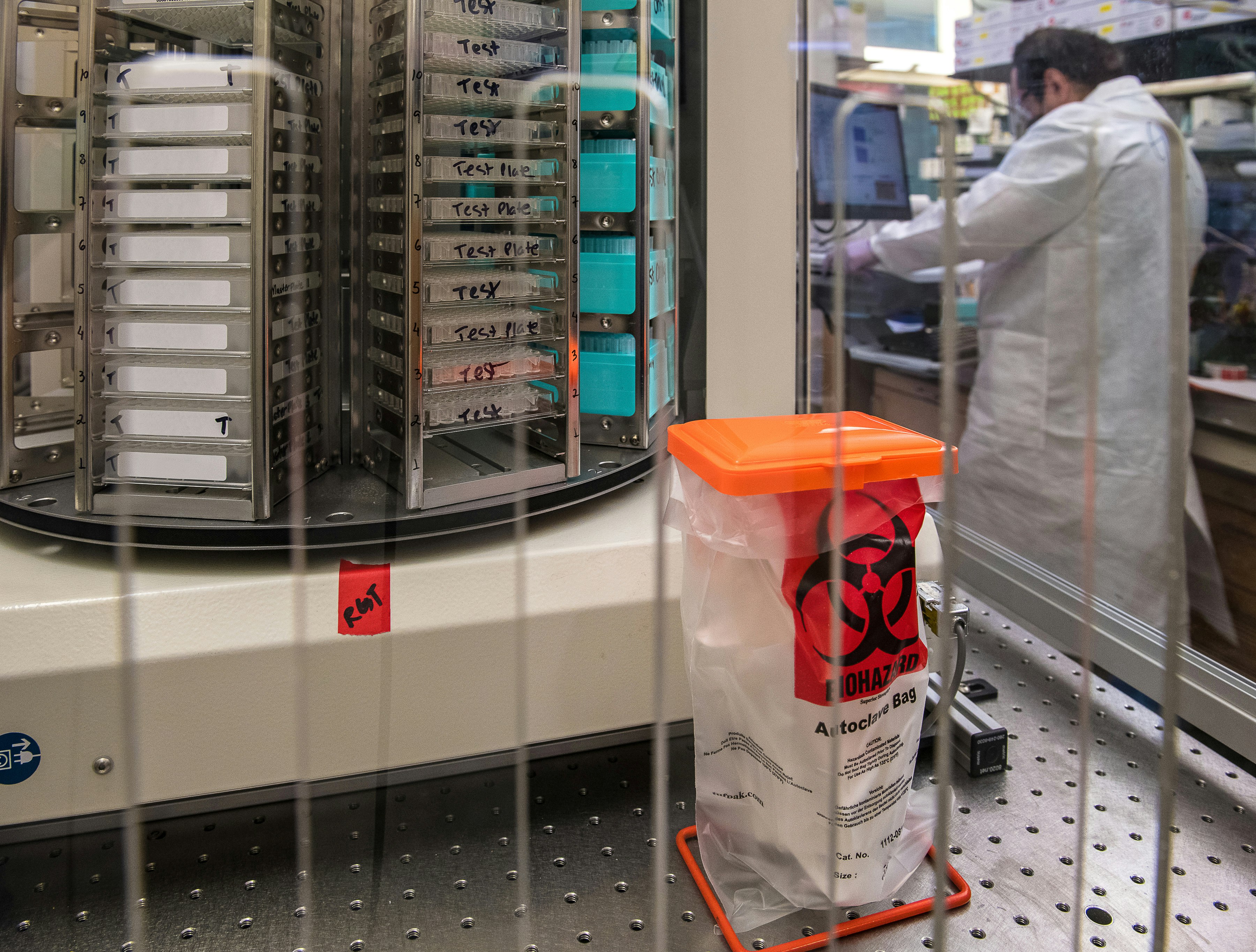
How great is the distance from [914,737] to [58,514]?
75 centimetres

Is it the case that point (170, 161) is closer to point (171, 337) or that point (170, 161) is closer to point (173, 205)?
point (173, 205)

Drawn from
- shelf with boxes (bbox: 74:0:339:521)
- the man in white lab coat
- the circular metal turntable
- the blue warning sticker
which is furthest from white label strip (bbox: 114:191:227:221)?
the man in white lab coat

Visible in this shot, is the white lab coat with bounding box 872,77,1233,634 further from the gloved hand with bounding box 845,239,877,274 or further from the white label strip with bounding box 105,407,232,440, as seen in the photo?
the white label strip with bounding box 105,407,232,440

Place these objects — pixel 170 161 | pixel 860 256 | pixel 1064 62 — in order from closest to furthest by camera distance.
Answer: pixel 1064 62, pixel 860 256, pixel 170 161

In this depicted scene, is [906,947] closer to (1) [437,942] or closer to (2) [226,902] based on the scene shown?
(1) [437,942]

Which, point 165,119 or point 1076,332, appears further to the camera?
point 165,119

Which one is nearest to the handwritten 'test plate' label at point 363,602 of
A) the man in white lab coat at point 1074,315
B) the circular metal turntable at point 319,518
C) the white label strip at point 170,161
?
the circular metal turntable at point 319,518

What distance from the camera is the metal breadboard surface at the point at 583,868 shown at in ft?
2.21

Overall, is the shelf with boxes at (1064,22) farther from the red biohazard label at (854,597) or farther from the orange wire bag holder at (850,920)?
the orange wire bag holder at (850,920)

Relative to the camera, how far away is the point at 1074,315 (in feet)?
2.02

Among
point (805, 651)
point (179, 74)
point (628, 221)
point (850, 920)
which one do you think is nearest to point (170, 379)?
point (179, 74)

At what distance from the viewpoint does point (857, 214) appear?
67 centimetres

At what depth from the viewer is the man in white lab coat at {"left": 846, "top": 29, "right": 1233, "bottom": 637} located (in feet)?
1.90

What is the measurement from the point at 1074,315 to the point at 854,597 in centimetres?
24
